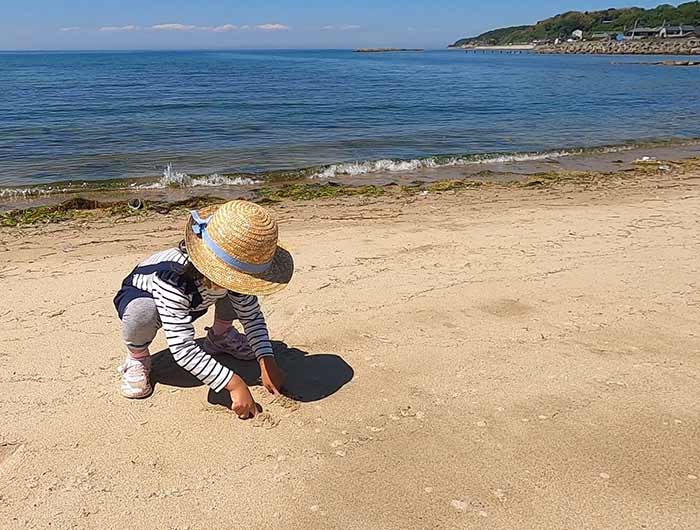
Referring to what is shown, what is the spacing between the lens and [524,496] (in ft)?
8.34

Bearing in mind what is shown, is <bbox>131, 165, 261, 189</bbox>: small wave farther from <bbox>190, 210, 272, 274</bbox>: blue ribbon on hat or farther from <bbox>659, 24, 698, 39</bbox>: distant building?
<bbox>659, 24, 698, 39</bbox>: distant building

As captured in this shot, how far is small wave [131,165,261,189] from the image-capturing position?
33.3 ft

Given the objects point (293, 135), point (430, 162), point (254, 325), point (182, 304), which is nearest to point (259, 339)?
point (254, 325)

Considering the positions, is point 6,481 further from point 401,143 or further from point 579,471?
point 401,143

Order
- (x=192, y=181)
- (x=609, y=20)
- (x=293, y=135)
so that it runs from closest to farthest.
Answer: (x=192, y=181), (x=293, y=135), (x=609, y=20)

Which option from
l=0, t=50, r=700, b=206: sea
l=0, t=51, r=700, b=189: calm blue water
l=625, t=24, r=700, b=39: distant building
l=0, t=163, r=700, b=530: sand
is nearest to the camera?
l=0, t=163, r=700, b=530: sand

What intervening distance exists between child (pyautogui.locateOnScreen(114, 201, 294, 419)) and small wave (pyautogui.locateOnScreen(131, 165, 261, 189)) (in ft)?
23.4

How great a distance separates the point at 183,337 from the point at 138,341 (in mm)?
436

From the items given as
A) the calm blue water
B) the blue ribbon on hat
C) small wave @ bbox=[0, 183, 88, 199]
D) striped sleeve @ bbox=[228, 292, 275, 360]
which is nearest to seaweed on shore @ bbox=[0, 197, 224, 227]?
small wave @ bbox=[0, 183, 88, 199]

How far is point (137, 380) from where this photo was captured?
327 cm

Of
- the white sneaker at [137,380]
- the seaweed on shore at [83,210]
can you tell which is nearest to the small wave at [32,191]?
the seaweed on shore at [83,210]

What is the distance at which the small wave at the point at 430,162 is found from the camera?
37.4ft

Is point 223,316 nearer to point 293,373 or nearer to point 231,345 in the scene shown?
point 231,345

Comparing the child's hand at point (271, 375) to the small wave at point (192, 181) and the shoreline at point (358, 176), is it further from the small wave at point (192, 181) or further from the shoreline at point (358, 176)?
the small wave at point (192, 181)
